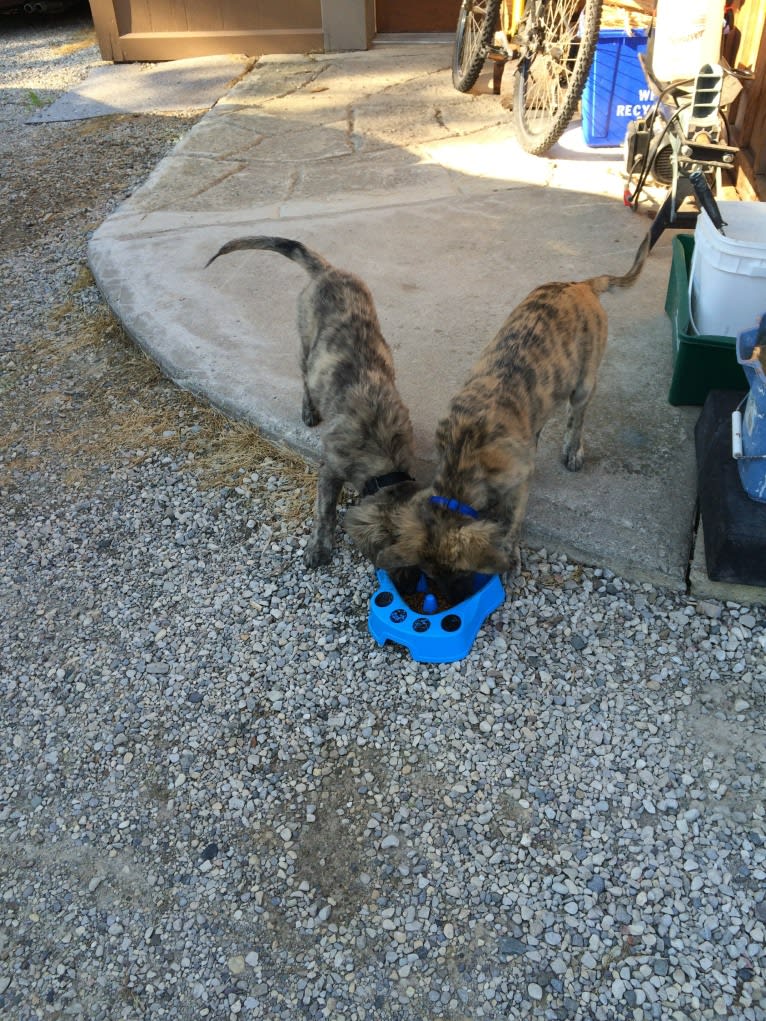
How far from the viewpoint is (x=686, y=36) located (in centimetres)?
427

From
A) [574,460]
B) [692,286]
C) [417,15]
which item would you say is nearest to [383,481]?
[574,460]

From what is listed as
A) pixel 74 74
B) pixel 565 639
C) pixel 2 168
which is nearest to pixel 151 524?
pixel 565 639

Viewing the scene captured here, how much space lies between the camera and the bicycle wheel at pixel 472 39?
238 inches

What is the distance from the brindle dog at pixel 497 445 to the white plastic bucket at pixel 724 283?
273 mm

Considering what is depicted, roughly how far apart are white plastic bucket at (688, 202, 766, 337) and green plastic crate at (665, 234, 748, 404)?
0.06 meters

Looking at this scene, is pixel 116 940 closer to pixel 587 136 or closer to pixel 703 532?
pixel 703 532

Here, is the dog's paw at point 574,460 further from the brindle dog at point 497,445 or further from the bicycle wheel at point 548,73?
the bicycle wheel at point 548,73

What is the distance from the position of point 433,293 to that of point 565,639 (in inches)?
87.3

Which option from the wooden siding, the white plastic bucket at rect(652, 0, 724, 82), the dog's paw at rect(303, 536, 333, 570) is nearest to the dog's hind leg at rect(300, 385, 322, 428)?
the dog's paw at rect(303, 536, 333, 570)

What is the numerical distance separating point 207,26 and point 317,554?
7.20 meters

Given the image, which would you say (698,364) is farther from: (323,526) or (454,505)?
(323,526)

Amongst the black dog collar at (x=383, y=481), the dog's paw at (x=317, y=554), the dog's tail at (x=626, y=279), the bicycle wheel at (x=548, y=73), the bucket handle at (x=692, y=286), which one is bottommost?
the dog's paw at (x=317, y=554)

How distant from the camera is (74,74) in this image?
8.71 metres

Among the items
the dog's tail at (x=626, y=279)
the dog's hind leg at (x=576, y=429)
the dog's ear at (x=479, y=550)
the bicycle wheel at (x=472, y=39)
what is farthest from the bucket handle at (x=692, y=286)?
the bicycle wheel at (x=472, y=39)
